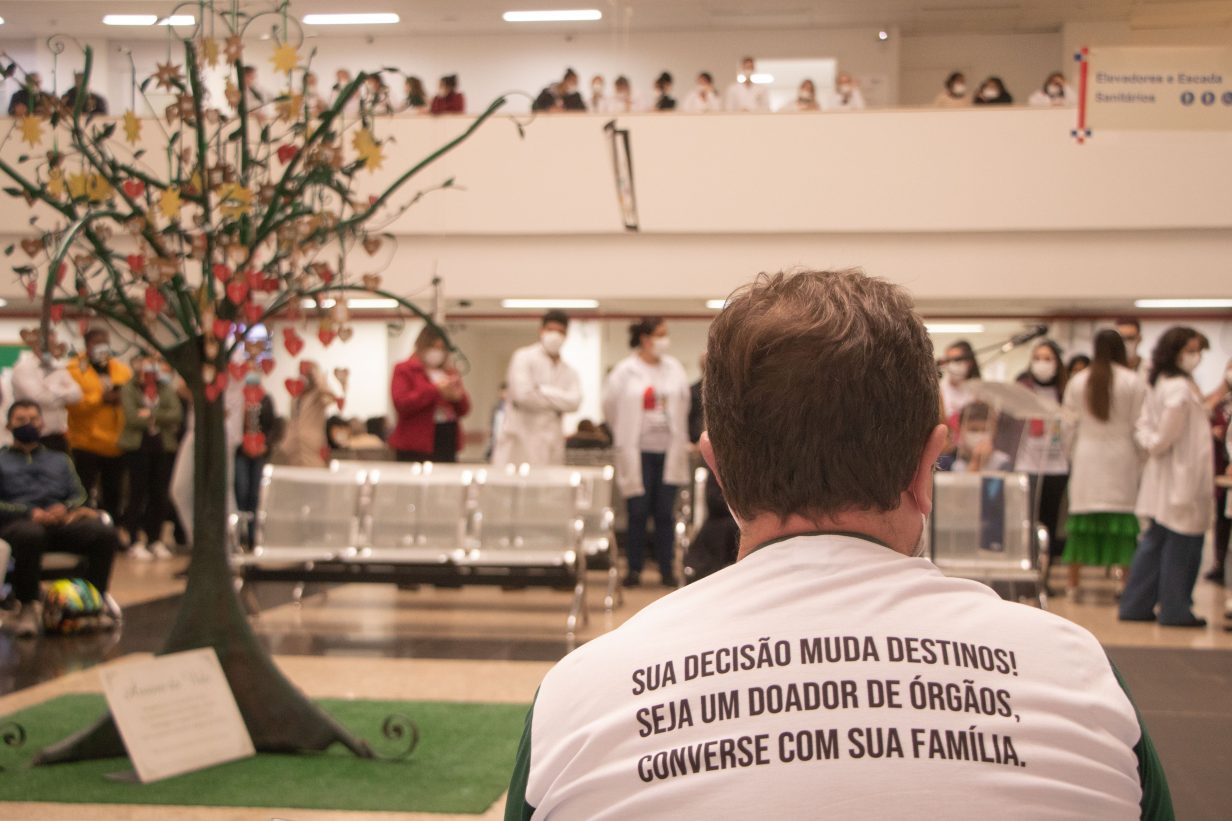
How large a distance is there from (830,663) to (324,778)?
3.83 meters

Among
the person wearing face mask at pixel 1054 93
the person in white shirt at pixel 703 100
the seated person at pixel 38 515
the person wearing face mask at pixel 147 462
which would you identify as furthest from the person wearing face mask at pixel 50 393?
the person wearing face mask at pixel 1054 93

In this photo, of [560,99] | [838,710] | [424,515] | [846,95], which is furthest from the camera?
[560,99]

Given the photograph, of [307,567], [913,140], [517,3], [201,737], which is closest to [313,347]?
[517,3]

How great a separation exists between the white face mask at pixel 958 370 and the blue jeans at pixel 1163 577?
2.19m

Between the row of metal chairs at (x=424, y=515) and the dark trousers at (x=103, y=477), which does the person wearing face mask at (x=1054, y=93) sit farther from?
the dark trousers at (x=103, y=477)

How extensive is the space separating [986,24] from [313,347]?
437 inches

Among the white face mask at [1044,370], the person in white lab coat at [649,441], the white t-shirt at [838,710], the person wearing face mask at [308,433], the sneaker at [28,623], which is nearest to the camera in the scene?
the white t-shirt at [838,710]

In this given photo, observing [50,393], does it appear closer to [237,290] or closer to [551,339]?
[551,339]

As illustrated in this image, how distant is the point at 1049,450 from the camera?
10.3 m

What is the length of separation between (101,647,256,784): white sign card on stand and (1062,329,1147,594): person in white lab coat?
6.64 metres

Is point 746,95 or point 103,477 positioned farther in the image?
point 746,95

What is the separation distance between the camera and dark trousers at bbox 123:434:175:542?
41.5 feet

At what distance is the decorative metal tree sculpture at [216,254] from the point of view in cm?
438

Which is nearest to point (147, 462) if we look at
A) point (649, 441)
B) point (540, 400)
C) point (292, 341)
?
point (540, 400)
